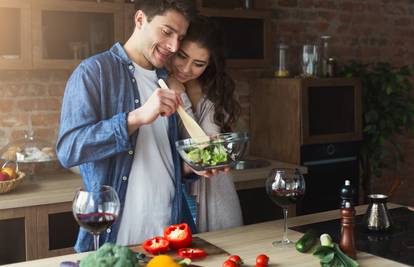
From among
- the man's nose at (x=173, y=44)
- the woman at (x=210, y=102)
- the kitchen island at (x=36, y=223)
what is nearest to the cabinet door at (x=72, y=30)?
the kitchen island at (x=36, y=223)

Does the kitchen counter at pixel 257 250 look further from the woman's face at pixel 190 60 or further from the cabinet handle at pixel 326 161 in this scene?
the cabinet handle at pixel 326 161

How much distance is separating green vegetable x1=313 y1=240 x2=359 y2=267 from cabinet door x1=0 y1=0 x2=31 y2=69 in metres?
2.10

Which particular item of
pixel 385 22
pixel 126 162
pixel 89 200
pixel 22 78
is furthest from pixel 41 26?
pixel 385 22

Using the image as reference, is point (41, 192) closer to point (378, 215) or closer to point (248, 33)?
point (378, 215)

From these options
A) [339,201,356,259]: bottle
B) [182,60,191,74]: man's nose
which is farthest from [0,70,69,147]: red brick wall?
[339,201,356,259]: bottle

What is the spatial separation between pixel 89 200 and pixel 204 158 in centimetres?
50

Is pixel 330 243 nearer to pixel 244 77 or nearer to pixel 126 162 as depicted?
pixel 126 162

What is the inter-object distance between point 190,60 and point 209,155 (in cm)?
53

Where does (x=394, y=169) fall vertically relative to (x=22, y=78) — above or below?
below

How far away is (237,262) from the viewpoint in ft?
5.32

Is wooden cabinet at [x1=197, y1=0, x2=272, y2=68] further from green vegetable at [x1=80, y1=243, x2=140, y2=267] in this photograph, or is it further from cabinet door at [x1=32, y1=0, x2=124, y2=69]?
green vegetable at [x1=80, y1=243, x2=140, y2=267]

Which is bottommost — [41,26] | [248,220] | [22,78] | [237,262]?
[248,220]

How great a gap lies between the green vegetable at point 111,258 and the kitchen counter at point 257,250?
0.32 metres

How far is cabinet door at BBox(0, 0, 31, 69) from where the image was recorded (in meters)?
3.12
